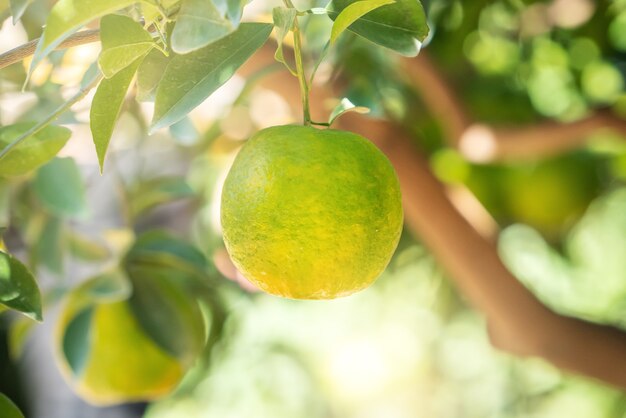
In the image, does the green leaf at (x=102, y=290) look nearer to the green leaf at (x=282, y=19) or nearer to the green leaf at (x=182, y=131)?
the green leaf at (x=182, y=131)

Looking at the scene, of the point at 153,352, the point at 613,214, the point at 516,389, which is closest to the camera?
the point at 153,352

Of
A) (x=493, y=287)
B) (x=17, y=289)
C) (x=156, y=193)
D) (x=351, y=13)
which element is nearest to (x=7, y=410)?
(x=17, y=289)

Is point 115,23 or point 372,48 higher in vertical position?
point 115,23

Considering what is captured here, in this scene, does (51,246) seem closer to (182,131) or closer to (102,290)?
(102,290)

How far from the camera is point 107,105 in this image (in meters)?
0.45

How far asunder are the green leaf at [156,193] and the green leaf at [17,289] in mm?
550

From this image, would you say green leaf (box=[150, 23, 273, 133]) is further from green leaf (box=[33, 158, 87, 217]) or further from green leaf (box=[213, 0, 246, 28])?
green leaf (box=[33, 158, 87, 217])

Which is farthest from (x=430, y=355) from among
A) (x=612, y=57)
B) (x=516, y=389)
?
(x=612, y=57)

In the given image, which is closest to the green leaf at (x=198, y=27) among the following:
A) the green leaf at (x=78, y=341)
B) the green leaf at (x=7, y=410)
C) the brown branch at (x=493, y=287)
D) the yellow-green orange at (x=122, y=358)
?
the green leaf at (x=7, y=410)

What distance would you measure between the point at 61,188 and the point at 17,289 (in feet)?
1.50

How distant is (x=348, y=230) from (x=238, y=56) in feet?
0.40

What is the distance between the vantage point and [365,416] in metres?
2.72

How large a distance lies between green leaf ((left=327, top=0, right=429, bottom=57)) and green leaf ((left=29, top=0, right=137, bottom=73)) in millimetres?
152

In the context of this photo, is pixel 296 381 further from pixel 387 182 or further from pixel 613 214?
pixel 387 182
